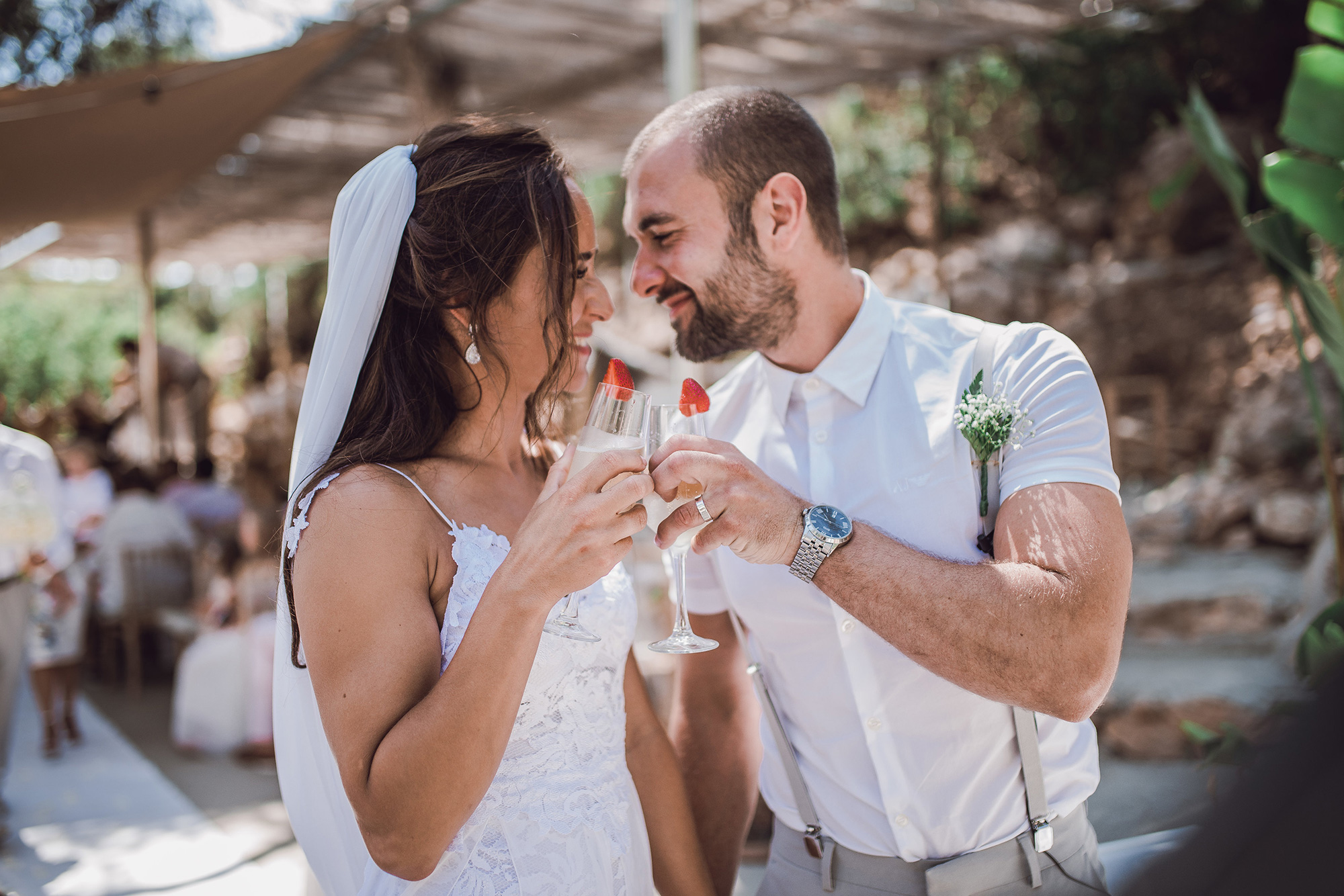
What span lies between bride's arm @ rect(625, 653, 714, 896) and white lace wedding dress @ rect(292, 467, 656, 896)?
105 millimetres

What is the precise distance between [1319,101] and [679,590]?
266 cm

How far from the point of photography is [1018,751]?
6.03ft

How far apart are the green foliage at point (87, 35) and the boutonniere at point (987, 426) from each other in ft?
42.1

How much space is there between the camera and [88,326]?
29156 millimetres

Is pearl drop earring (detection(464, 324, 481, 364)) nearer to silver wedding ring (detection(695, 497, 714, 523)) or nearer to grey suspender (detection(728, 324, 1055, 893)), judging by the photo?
silver wedding ring (detection(695, 497, 714, 523))

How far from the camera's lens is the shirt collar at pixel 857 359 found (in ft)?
6.70

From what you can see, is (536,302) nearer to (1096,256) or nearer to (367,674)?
(367,674)

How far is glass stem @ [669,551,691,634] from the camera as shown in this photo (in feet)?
5.83

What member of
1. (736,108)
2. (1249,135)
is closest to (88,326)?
(1249,135)

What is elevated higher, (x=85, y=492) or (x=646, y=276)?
(x=646, y=276)

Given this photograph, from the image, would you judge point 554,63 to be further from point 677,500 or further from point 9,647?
point 677,500

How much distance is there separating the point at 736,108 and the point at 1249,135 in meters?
11.4

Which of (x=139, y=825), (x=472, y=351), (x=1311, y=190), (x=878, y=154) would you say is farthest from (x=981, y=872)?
(x=878, y=154)

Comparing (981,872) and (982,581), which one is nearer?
(982,581)
